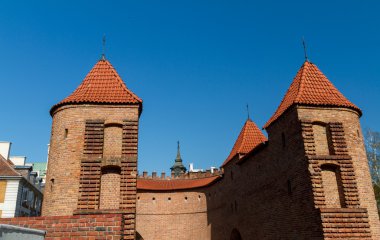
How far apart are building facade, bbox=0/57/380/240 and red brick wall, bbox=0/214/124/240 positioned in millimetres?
7340

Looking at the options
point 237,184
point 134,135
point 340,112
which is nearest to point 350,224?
point 340,112

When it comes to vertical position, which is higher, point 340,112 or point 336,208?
point 340,112

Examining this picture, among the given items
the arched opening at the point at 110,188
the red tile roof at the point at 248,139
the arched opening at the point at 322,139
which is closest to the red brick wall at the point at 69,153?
the arched opening at the point at 110,188

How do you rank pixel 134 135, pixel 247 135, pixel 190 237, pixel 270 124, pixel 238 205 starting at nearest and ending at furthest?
1. pixel 134 135
2. pixel 270 124
3. pixel 238 205
4. pixel 247 135
5. pixel 190 237

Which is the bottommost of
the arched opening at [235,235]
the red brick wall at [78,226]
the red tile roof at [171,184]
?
the red brick wall at [78,226]

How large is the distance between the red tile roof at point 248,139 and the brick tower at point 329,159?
8.15 metres

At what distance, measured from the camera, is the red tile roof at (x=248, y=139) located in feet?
84.9

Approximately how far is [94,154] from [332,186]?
33.2 feet

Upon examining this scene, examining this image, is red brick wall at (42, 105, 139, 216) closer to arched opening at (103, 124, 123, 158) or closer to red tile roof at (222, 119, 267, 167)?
arched opening at (103, 124, 123, 158)

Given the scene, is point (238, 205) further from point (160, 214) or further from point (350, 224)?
point (160, 214)

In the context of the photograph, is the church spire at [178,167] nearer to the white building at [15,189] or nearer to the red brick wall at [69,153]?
the white building at [15,189]

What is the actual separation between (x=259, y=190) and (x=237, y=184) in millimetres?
4602

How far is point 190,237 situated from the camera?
3431cm

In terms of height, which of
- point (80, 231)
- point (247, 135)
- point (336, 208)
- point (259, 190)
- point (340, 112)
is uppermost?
point (247, 135)
